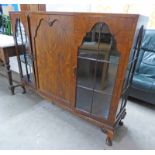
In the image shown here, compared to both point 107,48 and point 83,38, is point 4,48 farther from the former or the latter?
point 107,48

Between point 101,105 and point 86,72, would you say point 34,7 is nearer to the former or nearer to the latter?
point 86,72

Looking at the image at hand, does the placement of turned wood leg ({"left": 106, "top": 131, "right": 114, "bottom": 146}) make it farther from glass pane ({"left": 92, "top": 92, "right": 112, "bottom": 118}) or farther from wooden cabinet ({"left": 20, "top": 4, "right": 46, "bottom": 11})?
wooden cabinet ({"left": 20, "top": 4, "right": 46, "bottom": 11})

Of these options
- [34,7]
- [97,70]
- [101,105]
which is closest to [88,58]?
[97,70]

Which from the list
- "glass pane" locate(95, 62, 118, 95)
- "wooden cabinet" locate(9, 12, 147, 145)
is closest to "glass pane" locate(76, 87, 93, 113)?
"wooden cabinet" locate(9, 12, 147, 145)

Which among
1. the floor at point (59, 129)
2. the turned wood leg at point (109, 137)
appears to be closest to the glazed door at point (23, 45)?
the floor at point (59, 129)

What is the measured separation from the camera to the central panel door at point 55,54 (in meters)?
1.30

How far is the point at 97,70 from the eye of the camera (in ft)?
4.30

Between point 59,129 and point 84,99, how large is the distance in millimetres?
456

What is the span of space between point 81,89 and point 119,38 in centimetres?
63

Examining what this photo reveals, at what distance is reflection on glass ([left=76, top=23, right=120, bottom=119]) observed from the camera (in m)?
1.14

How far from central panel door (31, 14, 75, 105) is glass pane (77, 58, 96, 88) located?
0.26 feet

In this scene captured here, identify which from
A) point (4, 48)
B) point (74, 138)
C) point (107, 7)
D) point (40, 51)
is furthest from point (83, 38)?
point (107, 7)

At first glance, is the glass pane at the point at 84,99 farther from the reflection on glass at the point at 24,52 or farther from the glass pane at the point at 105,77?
the reflection on glass at the point at 24,52

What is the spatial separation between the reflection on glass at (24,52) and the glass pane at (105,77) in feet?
3.15
